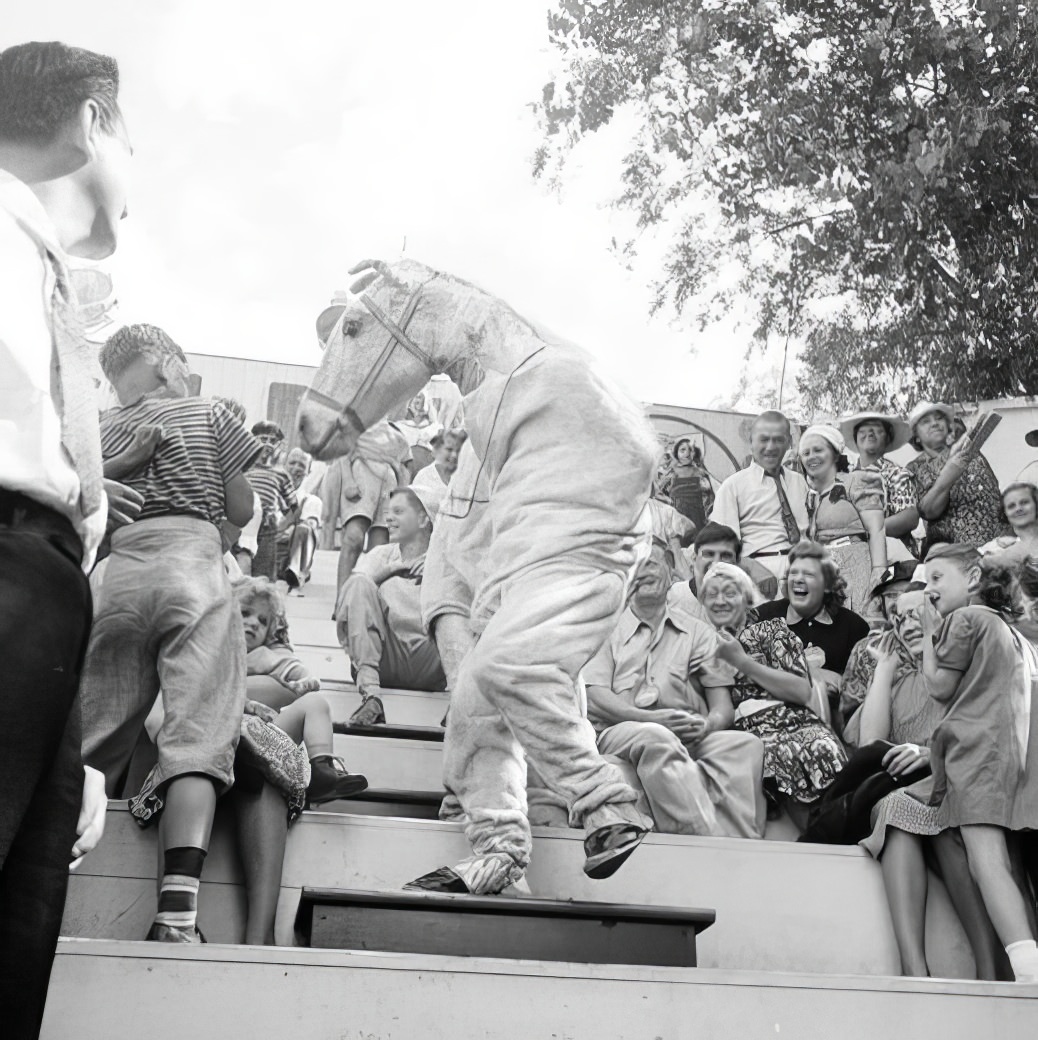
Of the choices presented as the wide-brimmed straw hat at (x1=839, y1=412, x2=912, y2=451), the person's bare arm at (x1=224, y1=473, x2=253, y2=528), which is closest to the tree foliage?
the wide-brimmed straw hat at (x1=839, y1=412, x2=912, y2=451)

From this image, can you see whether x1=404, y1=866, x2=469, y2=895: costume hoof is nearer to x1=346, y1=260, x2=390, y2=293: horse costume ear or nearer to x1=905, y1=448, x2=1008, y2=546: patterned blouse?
x1=346, y1=260, x2=390, y2=293: horse costume ear

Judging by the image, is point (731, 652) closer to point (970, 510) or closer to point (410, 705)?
point (410, 705)

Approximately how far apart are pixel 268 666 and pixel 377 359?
1.08 metres

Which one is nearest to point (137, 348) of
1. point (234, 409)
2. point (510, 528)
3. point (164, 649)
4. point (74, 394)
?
point (164, 649)

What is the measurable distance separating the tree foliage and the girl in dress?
1041cm

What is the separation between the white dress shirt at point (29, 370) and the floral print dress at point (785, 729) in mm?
3358

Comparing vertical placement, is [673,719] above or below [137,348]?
below

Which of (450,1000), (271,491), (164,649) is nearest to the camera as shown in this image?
(450,1000)

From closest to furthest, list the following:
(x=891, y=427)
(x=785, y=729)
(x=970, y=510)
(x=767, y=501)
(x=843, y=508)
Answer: (x=785, y=729), (x=970, y=510), (x=843, y=508), (x=767, y=501), (x=891, y=427)

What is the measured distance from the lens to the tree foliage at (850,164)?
14125 millimetres

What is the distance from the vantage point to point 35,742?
147cm

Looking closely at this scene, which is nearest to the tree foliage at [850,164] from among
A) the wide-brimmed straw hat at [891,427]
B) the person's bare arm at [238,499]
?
the wide-brimmed straw hat at [891,427]

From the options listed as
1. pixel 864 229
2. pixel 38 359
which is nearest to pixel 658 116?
pixel 864 229

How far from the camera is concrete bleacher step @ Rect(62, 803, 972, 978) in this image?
3.63m
